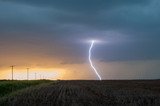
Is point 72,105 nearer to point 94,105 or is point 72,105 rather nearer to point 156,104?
point 94,105

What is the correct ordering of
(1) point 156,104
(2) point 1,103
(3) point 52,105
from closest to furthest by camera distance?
1. (1) point 156,104
2. (3) point 52,105
3. (2) point 1,103

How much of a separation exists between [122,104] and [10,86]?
4226 cm

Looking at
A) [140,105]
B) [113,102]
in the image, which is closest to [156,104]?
[140,105]

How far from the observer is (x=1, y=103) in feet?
124

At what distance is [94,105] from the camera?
111 feet

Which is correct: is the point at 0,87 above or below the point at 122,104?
above

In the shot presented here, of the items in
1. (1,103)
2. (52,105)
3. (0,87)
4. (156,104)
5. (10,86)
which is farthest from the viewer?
(10,86)

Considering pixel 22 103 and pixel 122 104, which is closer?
pixel 122 104

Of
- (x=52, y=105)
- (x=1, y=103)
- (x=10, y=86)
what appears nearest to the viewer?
(x=52, y=105)

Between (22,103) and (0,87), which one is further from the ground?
(0,87)

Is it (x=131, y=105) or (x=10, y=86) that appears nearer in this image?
(x=131, y=105)

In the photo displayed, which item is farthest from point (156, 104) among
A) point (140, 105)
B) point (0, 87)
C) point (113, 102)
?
point (0, 87)

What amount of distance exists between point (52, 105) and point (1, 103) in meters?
4.98

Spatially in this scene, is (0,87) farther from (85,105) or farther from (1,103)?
(85,105)
